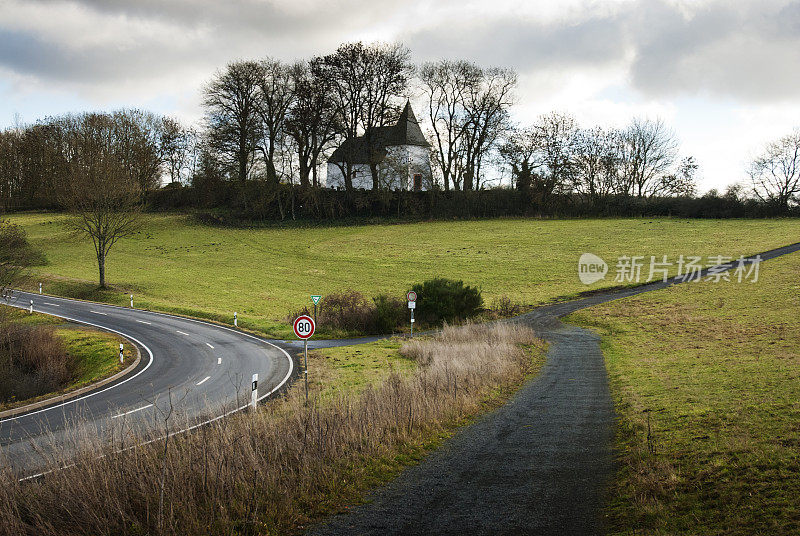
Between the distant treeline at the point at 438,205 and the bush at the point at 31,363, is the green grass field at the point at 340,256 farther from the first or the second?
the bush at the point at 31,363

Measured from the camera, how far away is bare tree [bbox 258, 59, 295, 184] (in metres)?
67.7

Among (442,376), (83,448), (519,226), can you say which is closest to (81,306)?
(442,376)

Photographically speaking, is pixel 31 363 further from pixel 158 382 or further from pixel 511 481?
pixel 511 481

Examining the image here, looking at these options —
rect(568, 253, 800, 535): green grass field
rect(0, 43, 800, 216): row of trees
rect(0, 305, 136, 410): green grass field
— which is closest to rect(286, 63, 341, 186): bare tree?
rect(0, 43, 800, 216): row of trees

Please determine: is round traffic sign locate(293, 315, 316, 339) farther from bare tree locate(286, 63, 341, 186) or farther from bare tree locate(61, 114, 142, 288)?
bare tree locate(286, 63, 341, 186)

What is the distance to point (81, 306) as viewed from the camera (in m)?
38.1

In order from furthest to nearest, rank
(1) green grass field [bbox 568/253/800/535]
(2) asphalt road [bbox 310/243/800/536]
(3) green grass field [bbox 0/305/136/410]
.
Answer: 1. (3) green grass field [bbox 0/305/136/410]
2. (2) asphalt road [bbox 310/243/800/536]
3. (1) green grass field [bbox 568/253/800/535]

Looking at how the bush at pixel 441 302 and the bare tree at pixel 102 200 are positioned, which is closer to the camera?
the bush at pixel 441 302

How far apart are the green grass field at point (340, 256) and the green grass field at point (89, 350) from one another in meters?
7.37

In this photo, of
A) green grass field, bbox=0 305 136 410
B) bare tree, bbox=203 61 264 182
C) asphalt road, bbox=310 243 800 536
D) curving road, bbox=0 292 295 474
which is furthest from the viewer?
bare tree, bbox=203 61 264 182

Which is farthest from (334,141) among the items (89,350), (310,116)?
(89,350)

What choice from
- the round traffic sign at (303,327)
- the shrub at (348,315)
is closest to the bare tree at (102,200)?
the shrub at (348,315)

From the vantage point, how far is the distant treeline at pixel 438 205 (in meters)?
69.3

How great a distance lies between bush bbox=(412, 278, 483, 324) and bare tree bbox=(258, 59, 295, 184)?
1554 inches
